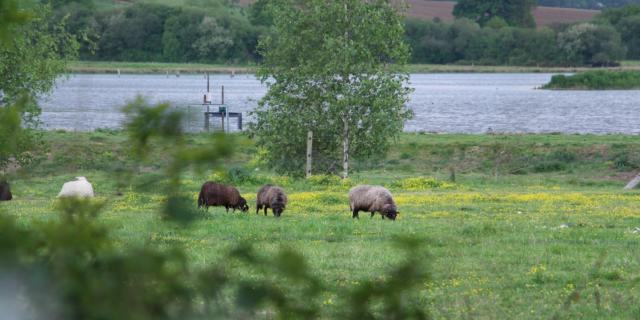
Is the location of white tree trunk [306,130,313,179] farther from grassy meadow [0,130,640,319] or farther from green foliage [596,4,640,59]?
green foliage [596,4,640,59]

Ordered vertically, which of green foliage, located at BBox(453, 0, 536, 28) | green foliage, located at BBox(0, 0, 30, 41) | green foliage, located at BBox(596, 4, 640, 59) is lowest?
green foliage, located at BBox(596, 4, 640, 59)

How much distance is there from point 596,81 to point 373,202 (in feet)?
312

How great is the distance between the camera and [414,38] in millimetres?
166375

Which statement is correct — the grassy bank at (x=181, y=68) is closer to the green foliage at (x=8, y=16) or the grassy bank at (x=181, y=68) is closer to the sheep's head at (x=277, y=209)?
the sheep's head at (x=277, y=209)

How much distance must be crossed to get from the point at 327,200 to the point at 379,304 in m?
21.0

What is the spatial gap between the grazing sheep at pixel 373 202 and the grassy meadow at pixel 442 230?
361 mm

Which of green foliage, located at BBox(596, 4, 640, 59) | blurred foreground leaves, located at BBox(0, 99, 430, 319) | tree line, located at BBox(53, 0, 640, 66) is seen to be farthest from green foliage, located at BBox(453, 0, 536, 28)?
blurred foreground leaves, located at BBox(0, 99, 430, 319)

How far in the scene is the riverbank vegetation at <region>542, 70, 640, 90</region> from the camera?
360 feet

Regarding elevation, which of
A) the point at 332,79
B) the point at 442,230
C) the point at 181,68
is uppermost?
the point at 332,79

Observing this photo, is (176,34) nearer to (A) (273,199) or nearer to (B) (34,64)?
(B) (34,64)

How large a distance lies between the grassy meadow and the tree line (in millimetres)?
107500

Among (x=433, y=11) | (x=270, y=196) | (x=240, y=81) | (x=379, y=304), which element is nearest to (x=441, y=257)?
(x=270, y=196)

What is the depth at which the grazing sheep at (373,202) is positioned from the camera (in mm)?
19719

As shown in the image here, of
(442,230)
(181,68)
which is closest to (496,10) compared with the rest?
(181,68)
